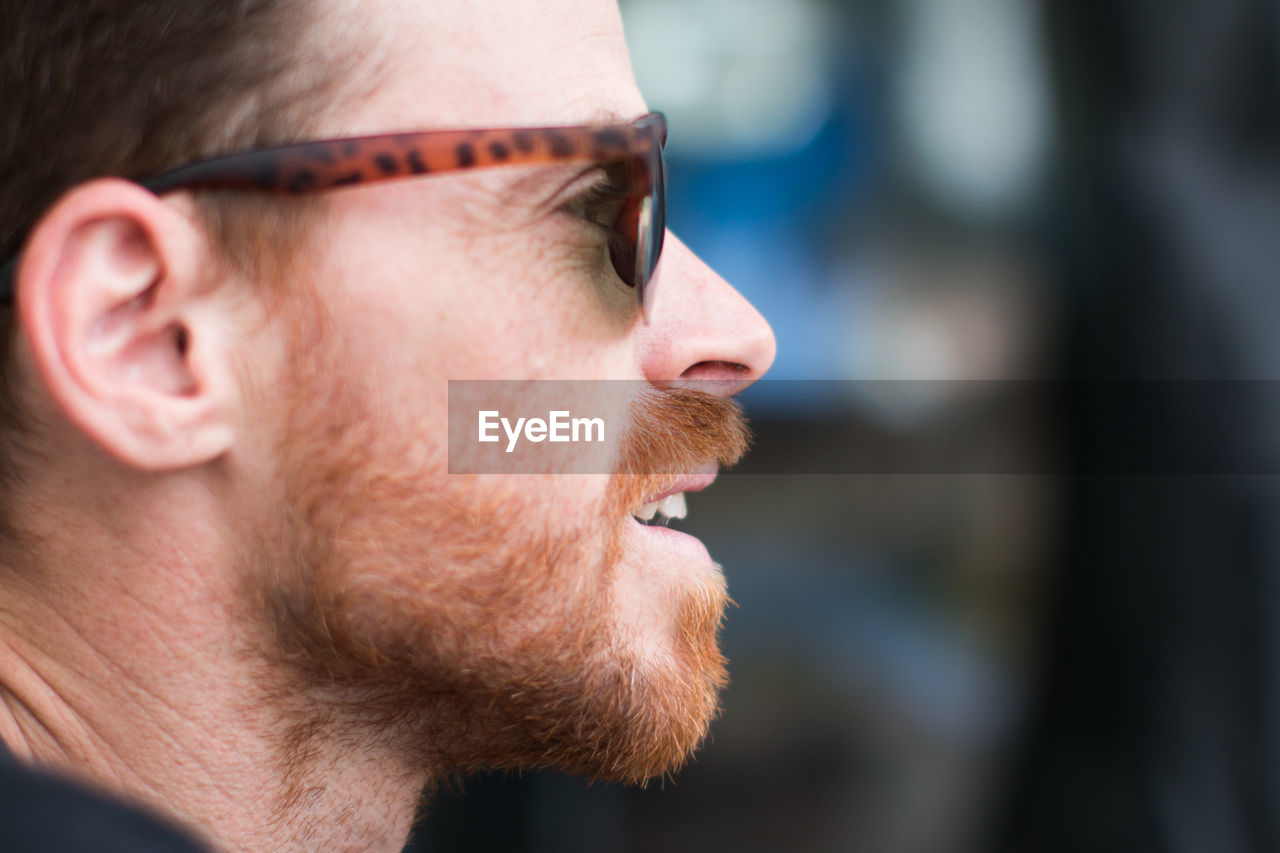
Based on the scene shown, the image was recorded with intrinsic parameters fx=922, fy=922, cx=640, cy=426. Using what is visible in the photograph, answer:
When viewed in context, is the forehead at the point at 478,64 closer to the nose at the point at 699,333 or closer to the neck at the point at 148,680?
the nose at the point at 699,333

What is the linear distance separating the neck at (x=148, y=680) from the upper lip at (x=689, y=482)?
312mm

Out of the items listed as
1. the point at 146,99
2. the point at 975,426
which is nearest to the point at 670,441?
the point at 146,99

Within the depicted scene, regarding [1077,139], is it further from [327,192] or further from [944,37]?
[327,192]

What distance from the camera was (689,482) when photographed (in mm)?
782

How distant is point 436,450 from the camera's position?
599 millimetres

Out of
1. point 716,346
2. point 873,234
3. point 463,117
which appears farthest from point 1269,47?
point 463,117

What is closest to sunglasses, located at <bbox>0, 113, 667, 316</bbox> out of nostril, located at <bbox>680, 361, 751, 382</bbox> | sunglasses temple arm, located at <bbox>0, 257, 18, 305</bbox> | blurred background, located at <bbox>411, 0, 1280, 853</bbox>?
sunglasses temple arm, located at <bbox>0, 257, 18, 305</bbox>

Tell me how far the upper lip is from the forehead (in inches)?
11.5

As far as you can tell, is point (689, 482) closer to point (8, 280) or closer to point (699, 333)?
point (699, 333)

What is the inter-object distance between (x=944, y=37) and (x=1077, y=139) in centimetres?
33

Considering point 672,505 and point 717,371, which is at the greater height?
point 717,371

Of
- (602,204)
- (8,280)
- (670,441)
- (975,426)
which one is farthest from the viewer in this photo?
(975,426)

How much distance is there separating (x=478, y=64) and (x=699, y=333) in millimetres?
269

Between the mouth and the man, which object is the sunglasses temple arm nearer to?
the man
